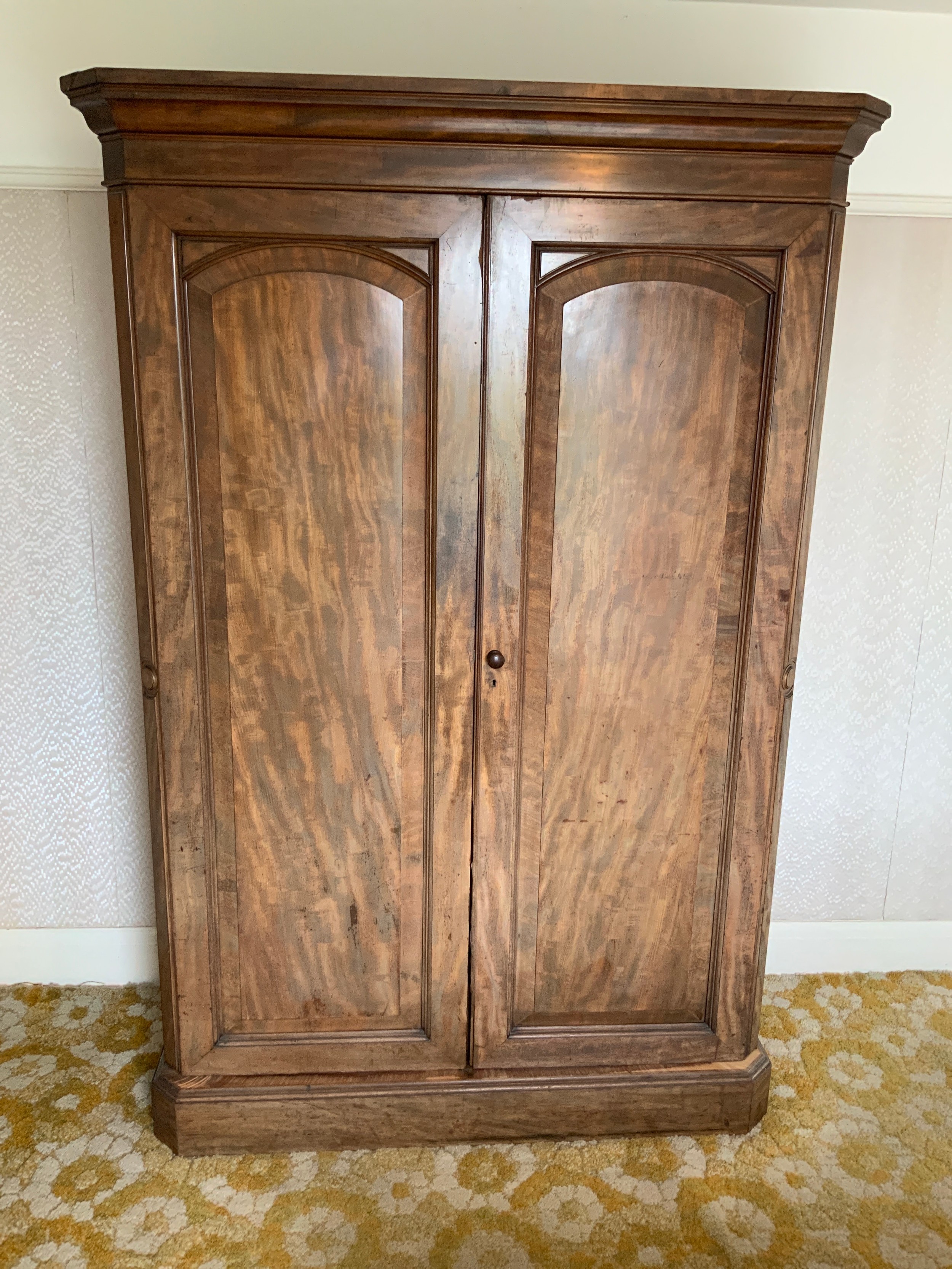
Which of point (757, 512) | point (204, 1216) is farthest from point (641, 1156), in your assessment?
point (757, 512)

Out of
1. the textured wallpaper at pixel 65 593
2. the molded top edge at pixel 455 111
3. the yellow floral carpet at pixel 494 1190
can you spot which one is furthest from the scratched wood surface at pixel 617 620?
the textured wallpaper at pixel 65 593

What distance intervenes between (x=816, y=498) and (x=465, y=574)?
1047mm

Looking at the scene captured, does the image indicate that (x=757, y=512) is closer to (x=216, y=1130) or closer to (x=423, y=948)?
(x=423, y=948)

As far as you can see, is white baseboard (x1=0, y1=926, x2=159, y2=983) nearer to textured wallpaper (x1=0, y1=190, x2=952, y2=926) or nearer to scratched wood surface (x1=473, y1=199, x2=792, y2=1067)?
textured wallpaper (x1=0, y1=190, x2=952, y2=926)

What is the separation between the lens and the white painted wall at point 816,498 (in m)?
1.92

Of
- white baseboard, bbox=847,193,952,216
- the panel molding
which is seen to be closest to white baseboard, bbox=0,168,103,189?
the panel molding

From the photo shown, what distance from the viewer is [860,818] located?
242 centimetres

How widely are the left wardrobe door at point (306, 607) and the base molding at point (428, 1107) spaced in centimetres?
5

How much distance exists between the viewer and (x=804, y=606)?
2.29 meters

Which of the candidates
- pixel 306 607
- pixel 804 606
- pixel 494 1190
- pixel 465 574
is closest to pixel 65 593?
pixel 306 607

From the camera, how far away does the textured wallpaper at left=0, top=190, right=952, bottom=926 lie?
6.73 feet

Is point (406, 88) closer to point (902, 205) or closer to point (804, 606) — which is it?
point (902, 205)

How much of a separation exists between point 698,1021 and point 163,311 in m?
1.68

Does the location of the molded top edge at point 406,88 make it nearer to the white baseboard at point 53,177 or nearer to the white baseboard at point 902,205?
the white baseboard at point 53,177
